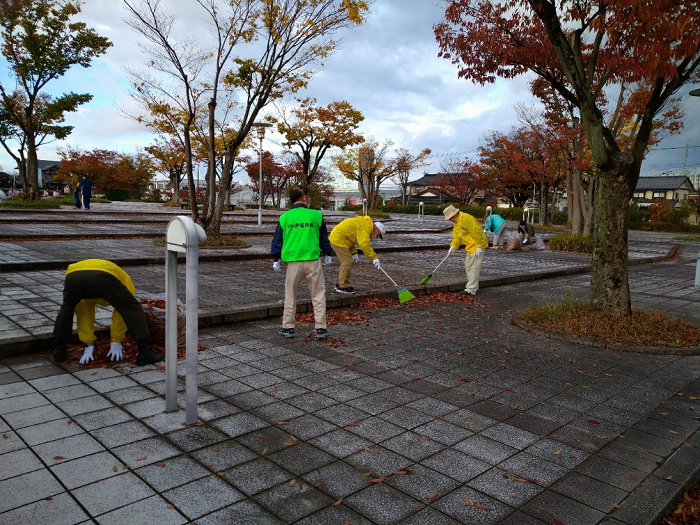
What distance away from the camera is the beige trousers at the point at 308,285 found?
5.69m

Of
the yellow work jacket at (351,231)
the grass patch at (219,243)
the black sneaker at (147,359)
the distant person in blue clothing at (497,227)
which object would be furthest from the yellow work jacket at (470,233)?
the distant person in blue clothing at (497,227)

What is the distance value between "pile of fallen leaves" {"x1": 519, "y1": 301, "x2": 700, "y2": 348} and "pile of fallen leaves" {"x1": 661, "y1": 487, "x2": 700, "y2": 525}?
3.21 m

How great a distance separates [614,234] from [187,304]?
216 inches

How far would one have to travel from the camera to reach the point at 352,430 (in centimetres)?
354

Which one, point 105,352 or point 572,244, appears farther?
point 572,244

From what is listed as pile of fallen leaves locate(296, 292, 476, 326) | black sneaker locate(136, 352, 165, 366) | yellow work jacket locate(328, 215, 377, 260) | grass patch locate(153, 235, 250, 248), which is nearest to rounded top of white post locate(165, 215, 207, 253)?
black sneaker locate(136, 352, 165, 366)

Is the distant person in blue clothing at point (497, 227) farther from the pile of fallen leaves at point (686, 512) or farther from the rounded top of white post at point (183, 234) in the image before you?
the rounded top of white post at point (183, 234)

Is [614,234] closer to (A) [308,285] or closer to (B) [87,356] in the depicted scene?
(A) [308,285]

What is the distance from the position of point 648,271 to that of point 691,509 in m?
12.8

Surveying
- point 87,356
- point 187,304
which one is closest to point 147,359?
point 87,356

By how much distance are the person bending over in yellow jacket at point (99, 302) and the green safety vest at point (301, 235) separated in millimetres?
1752

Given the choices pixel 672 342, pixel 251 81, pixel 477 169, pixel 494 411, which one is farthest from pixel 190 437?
pixel 477 169

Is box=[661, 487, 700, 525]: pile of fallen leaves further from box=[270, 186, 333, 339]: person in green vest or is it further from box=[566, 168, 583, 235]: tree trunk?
box=[566, 168, 583, 235]: tree trunk

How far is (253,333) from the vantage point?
19.7 feet
